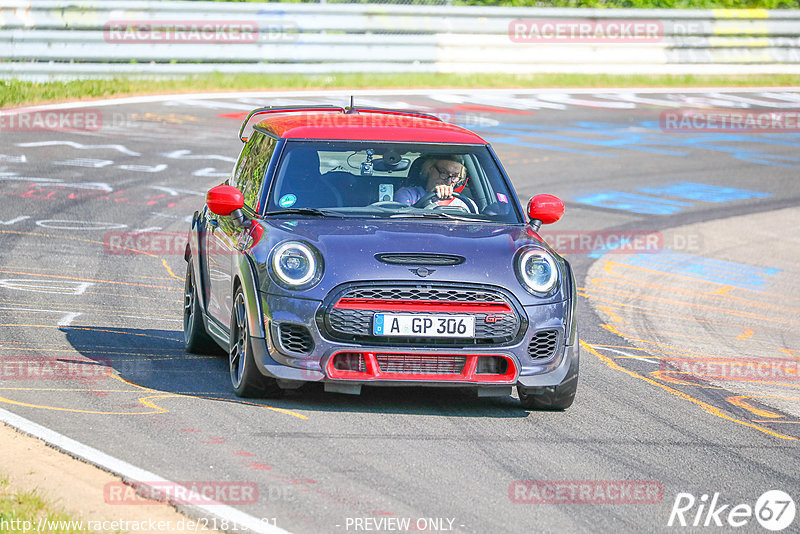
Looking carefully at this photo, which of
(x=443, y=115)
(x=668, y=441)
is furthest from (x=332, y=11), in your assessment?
(x=668, y=441)

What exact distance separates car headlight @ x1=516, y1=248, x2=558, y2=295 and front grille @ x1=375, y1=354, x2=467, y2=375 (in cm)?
55

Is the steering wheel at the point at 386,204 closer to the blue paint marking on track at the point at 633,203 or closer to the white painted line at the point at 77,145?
the blue paint marking on track at the point at 633,203

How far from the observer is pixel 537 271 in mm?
7227

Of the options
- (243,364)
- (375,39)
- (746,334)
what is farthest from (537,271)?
(375,39)

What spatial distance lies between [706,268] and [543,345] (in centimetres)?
749

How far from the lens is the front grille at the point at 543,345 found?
7.16 m

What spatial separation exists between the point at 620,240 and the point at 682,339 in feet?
17.6

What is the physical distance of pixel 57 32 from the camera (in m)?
23.3

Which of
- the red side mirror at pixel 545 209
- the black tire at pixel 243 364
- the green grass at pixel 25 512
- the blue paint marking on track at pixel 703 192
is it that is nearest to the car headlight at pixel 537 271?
the red side mirror at pixel 545 209

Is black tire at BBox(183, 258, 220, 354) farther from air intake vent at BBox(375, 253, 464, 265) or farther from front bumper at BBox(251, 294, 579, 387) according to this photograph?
air intake vent at BBox(375, 253, 464, 265)

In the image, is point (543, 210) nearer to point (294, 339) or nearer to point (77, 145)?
point (294, 339)

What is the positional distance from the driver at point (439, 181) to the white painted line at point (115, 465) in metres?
2.66

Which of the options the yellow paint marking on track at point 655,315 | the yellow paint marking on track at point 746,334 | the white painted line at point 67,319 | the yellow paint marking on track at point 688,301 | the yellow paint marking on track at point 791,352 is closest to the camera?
the white painted line at point 67,319

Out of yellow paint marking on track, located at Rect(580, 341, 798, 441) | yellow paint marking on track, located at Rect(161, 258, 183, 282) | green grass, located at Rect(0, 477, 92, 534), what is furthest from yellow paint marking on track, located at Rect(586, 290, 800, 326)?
green grass, located at Rect(0, 477, 92, 534)
